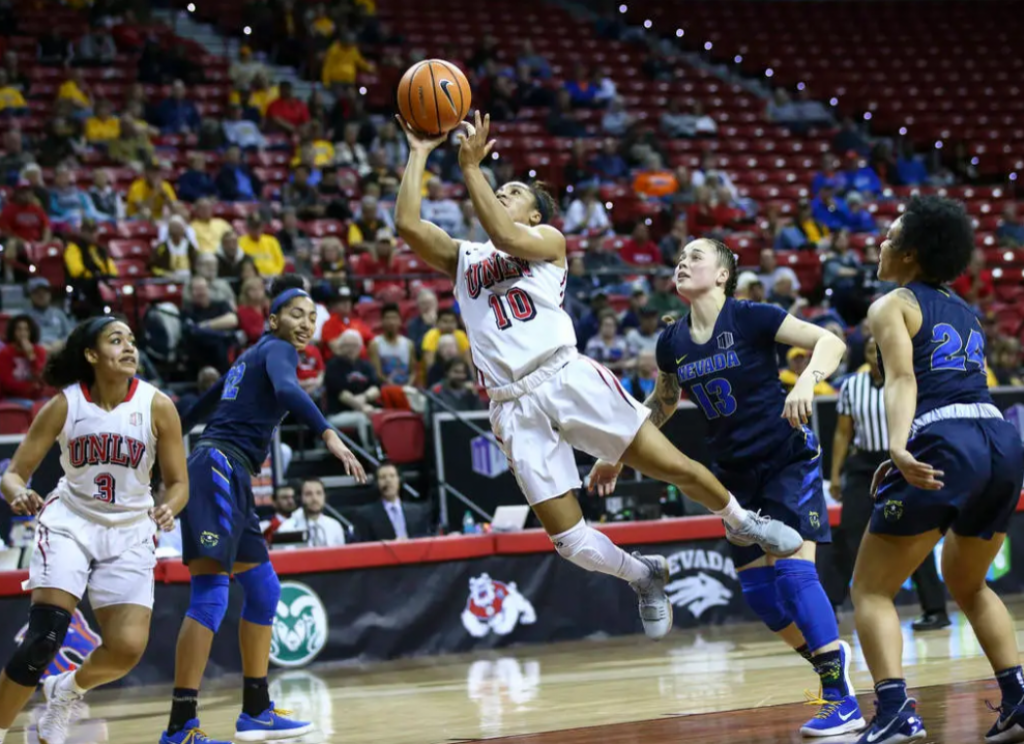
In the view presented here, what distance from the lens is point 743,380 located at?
564 cm

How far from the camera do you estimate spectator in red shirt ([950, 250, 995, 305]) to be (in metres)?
15.9

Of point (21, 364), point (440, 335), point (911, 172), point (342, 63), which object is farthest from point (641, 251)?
point (21, 364)

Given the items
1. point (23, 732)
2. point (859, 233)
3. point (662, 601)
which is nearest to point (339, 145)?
point (859, 233)

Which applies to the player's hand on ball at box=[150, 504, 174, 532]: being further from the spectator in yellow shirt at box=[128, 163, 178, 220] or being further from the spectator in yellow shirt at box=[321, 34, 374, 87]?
the spectator in yellow shirt at box=[321, 34, 374, 87]

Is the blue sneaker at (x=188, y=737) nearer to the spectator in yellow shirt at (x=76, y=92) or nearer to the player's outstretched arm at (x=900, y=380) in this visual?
the player's outstretched arm at (x=900, y=380)

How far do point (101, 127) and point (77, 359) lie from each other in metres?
9.97

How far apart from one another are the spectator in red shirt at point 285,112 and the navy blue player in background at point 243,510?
10.0 meters

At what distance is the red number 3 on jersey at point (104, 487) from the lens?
5570 mm

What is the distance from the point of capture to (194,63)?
16.7 meters

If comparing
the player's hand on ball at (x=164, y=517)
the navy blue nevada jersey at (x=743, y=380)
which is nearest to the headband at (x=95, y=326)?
the player's hand on ball at (x=164, y=517)

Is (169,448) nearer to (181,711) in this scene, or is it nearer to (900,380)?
(181,711)

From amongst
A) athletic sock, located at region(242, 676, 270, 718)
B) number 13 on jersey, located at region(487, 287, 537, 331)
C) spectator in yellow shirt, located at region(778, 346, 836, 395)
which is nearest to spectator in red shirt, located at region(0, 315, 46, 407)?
athletic sock, located at region(242, 676, 270, 718)

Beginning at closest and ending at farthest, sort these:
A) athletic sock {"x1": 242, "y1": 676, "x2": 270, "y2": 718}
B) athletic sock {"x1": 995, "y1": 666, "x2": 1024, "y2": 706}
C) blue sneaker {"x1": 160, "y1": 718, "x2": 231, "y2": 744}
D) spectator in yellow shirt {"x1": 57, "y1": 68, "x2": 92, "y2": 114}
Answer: athletic sock {"x1": 995, "y1": 666, "x2": 1024, "y2": 706} < blue sneaker {"x1": 160, "y1": 718, "x2": 231, "y2": 744} < athletic sock {"x1": 242, "y1": 676, "x2": 270, "y2": 718} < spectator in yellow shirt {"x1": 57, "y1": 68, "x2": 92, "y2": 114}

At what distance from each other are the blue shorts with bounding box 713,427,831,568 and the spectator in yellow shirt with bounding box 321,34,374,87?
13018 millimetres
